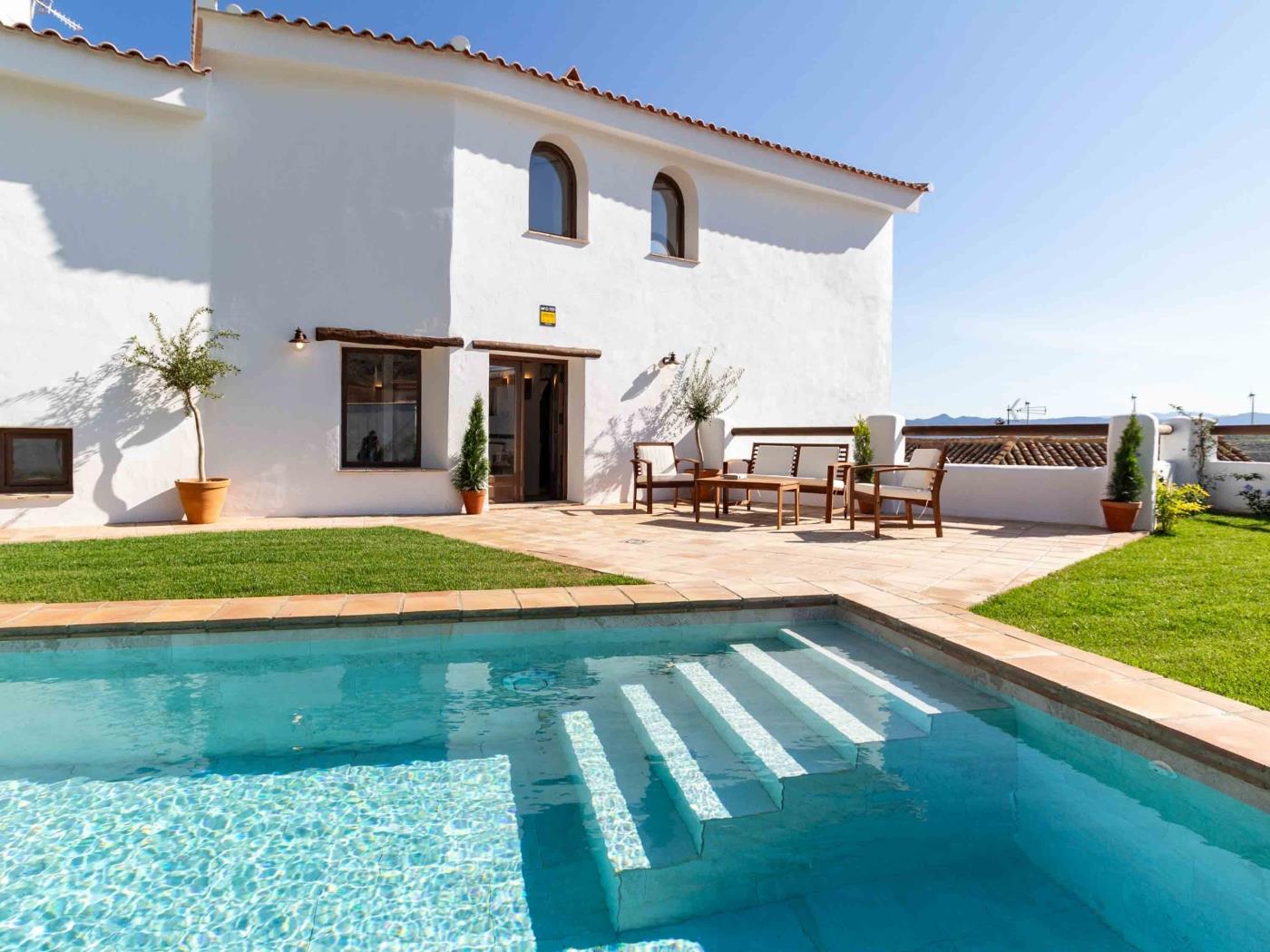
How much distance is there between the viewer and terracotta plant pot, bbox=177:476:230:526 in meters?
7.71

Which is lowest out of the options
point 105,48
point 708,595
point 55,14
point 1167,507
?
point 708,595

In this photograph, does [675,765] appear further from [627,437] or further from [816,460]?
[627,437]

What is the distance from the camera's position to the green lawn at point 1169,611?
3062 millimetres

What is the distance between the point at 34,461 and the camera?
755 centimetres

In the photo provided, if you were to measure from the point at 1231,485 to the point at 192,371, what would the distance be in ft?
40.1

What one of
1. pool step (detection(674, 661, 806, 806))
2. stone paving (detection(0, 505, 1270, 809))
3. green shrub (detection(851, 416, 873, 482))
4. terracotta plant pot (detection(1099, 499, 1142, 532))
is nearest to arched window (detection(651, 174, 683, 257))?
green shrub (detection(851, 416, 873, 482))

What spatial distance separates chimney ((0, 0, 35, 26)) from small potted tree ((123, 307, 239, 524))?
4509mm

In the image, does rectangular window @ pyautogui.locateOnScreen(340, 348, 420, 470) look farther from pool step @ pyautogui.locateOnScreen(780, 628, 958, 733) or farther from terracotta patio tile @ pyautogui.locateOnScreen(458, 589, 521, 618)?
pool step @ pyautogui.locateOnScreen(780, 628, 958, 733)

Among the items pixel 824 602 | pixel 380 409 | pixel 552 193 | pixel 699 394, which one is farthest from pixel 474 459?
pixel 824 602

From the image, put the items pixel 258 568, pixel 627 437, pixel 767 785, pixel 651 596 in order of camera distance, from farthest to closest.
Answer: pixel 627 437, pixel 258 568, pixel 651 596, pixel 767 785

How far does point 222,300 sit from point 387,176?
94.9 inches

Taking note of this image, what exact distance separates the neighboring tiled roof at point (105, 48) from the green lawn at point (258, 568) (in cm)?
506

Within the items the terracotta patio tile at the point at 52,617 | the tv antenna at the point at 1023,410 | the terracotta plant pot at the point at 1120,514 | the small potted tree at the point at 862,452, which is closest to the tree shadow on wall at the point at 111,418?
the terracotta patio tile at the point at 52,617

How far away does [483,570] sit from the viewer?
498cm
